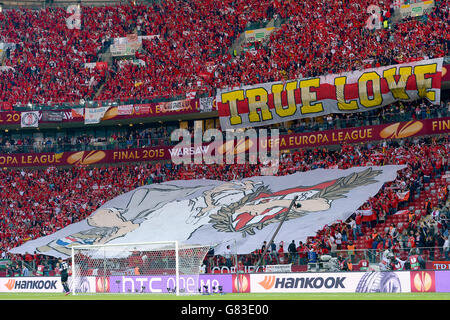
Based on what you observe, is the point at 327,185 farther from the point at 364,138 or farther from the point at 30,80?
the point at 30,80

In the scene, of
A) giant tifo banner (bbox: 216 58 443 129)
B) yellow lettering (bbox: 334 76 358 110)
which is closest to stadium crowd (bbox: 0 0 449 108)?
giant tifo banner (bbox: 216 58 443 129)

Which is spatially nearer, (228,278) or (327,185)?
(228,278)

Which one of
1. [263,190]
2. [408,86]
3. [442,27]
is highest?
[442,27]

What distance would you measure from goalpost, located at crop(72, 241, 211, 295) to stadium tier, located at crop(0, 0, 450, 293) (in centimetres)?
13

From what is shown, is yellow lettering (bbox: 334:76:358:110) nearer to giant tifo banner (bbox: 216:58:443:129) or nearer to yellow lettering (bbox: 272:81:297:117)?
giant tifo banner (bbox: 216:58:443:129)

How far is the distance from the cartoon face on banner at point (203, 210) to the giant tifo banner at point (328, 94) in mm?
5312

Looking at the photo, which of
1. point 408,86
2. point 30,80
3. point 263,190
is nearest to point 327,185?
point 263,190

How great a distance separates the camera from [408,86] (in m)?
43.0

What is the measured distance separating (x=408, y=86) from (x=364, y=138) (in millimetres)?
4696

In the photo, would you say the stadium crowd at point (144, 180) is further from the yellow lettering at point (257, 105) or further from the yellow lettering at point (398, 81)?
the yellow lettering at point (257, 105)

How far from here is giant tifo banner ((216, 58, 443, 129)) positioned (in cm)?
4269

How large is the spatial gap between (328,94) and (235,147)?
8022 mm

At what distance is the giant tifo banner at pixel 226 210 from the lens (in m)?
38.3

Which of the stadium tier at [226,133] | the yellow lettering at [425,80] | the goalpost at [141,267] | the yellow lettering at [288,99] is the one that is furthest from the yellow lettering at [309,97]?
the goalpost at [141,267]
